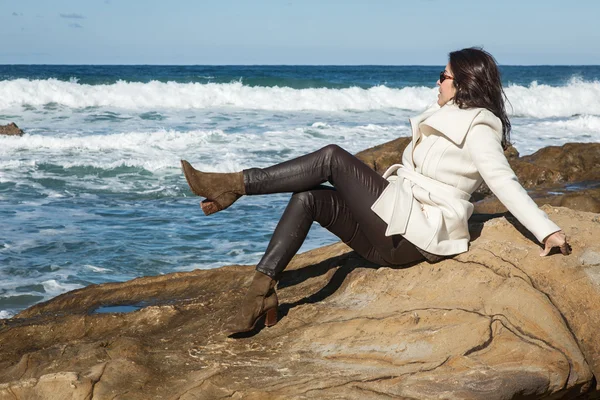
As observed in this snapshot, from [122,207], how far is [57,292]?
398 cm

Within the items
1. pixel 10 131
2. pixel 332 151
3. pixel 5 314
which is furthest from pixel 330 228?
pixel 10 131

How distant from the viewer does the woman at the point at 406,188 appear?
390 centimetres

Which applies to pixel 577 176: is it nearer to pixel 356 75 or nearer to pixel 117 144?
pixel 117 144

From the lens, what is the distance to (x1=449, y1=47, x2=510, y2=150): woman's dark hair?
4.00 meters

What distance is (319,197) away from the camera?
13.2 ft

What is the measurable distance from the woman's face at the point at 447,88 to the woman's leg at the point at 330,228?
76 cm

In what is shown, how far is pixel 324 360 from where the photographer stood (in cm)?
357

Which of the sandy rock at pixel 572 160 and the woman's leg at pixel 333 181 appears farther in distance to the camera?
the sandy rock at pixel 572 160

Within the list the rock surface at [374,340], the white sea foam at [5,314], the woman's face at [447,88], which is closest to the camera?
the rock surface at [374,340]

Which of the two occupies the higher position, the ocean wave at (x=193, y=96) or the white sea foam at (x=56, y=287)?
the ocean wave at (x=193, y=96)

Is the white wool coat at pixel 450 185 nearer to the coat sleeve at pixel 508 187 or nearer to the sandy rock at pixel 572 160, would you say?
the coat sleeve at pixel 508 187

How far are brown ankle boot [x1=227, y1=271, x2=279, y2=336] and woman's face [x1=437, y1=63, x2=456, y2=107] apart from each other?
53.0 inches

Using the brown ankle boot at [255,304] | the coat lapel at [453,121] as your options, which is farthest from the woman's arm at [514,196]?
the brown ankle boot at [255,304]

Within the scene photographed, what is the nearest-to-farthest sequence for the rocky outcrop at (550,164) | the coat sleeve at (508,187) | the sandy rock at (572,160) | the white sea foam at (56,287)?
the coat sleeve at (508,187), the white sea foam at (56,287), the rocky outcrop at (550,164), the sandy rock at (572,160)
